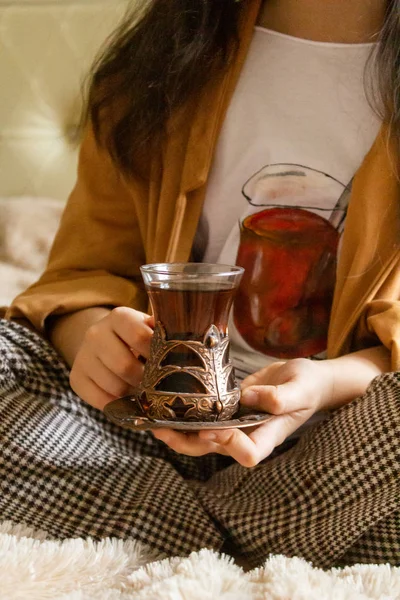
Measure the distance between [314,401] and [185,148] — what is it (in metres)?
0.39

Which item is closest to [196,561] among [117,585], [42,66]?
[117,585]

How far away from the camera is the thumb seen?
1.77 ft

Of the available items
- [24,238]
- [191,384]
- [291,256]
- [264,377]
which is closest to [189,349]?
[191,384]

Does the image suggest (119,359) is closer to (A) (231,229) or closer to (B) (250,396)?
(B) (250,396)

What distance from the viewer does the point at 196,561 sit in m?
0.47

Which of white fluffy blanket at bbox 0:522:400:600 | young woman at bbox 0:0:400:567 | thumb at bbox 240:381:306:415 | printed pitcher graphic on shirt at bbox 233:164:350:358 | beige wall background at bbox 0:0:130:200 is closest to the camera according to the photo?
white fluffy blanket at bbox 0:522:400:600

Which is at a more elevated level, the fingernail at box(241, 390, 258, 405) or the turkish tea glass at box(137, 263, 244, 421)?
the turkish tea glass at box(137, 263, 244, 421)

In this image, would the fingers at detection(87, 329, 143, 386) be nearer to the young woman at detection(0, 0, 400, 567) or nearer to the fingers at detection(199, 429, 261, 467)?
the young woman at detection(0, 0, 400, 567)

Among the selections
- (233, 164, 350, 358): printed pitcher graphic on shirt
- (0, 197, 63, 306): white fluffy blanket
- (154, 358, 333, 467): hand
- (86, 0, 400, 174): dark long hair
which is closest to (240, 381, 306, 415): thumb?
(154, 358, 333, 467): hand

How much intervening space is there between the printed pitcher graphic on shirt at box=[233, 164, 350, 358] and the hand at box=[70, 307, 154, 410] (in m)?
0.24

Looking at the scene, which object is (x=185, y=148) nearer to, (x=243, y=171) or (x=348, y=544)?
(x=243, y=171)

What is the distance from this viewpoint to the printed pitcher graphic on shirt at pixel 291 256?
818 mm

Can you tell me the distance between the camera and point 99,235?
35.8 inches

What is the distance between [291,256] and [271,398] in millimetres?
318
